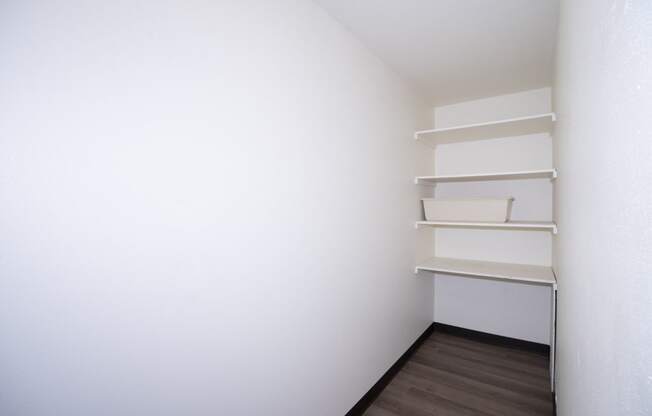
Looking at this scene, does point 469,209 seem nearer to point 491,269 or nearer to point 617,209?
point 491,269

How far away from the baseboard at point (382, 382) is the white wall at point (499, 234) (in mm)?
625

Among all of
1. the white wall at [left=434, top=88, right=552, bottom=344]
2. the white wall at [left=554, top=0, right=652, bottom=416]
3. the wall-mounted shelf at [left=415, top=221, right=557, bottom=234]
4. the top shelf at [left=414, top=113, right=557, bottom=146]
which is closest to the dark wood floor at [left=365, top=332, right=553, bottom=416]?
the white wall at [left=434, top=88, right=552, bottom=344]

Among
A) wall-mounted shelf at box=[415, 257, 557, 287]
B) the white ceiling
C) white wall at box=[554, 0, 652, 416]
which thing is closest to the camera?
white wall at box=[554, 0, 652, 416]

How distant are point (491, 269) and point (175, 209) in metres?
2.54

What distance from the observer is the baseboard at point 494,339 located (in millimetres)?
2615

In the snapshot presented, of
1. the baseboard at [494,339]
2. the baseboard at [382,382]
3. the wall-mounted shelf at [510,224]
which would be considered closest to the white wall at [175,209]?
the baseboard at [382,382]

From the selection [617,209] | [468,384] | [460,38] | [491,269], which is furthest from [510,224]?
[617,209]

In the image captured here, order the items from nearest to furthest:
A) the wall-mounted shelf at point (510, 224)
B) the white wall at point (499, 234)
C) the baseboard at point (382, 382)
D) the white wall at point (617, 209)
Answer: the white wall at point (617, 209)
the baseboard at point (382, 382)
the wall-mounted shelf at point (510, 224)
the white wall at point (499, 234)

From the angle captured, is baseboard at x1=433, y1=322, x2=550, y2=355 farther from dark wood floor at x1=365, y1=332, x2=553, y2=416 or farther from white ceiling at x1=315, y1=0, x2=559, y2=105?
white ceiling at x1=315, y1=0, x2=559, y2=105

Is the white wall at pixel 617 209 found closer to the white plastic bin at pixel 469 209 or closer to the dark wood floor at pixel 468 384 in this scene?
the dark wood floor at pixel 468 384

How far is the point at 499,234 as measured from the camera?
9.10 ft

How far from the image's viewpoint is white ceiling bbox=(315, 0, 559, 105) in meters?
1.55

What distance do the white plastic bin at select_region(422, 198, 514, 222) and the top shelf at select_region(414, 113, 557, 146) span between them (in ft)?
1.98

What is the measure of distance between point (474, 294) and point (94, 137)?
321 centimetres
